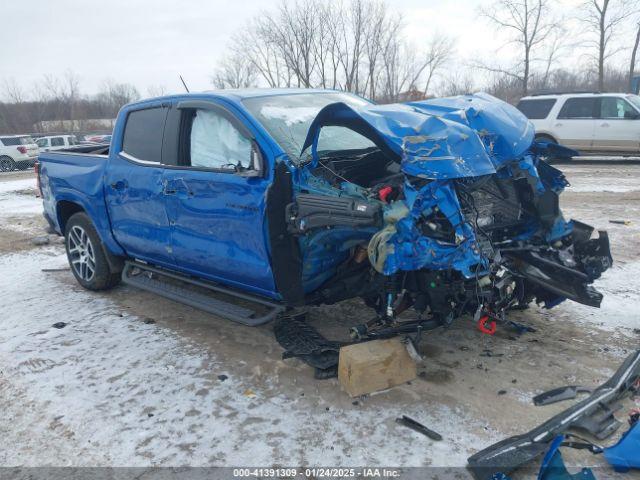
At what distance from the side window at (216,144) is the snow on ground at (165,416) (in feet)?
4.99

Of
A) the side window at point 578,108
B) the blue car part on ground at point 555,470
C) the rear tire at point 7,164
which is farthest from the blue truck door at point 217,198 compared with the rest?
the rear tire at point 7,164

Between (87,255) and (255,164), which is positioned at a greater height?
(255,164)

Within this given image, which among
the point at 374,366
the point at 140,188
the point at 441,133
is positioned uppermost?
the point at 441,133

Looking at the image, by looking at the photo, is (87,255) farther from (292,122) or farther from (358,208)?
(358,208)

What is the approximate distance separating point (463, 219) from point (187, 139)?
2439mm

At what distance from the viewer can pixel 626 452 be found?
8.10ft

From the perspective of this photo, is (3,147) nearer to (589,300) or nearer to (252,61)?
(252,61)

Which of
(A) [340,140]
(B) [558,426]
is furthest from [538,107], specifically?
(B) [558,426]

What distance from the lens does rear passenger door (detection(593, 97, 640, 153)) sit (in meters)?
13.2

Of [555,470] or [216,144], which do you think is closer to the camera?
[555,470]

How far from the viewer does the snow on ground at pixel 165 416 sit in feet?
9.23

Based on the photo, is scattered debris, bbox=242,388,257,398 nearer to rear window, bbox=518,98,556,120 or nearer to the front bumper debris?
the front bumper debris

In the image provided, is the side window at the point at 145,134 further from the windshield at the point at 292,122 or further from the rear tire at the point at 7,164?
the rear tire at the point at 7,164

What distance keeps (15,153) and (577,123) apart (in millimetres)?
23790
